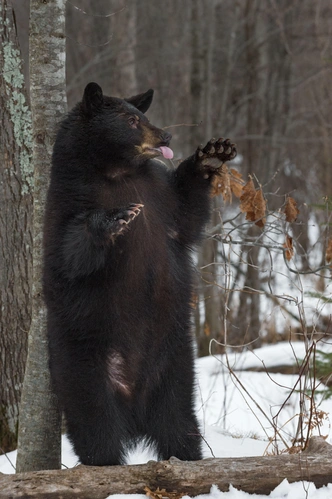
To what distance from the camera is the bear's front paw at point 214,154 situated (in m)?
3.79

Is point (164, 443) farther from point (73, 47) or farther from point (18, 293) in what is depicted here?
point (73, 47)

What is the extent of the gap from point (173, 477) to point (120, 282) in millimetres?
990

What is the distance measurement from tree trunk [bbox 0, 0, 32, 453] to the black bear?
101 cm

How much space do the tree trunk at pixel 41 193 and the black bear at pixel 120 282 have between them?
34cm

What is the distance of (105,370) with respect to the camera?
3529 mm

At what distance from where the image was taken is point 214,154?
3855mm

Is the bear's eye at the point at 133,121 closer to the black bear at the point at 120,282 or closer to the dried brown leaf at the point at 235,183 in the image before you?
the black bear at the point at 120,282

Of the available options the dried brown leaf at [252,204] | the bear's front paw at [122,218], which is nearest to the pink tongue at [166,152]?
the bear's front paw at [122,218]

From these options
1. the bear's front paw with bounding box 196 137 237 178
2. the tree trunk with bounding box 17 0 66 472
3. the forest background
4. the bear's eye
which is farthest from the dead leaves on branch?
the forest background

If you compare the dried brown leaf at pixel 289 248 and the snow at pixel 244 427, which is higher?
the dried brown leaf at pixel 289 248

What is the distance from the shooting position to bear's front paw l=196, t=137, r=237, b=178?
3.79 meters

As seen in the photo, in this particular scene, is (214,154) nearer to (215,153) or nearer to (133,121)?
(215,153)

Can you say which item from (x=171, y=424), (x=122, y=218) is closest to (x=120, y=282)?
(x=122, y=218)

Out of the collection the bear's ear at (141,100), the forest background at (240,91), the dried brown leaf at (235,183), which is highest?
the forest background at (240,91)
